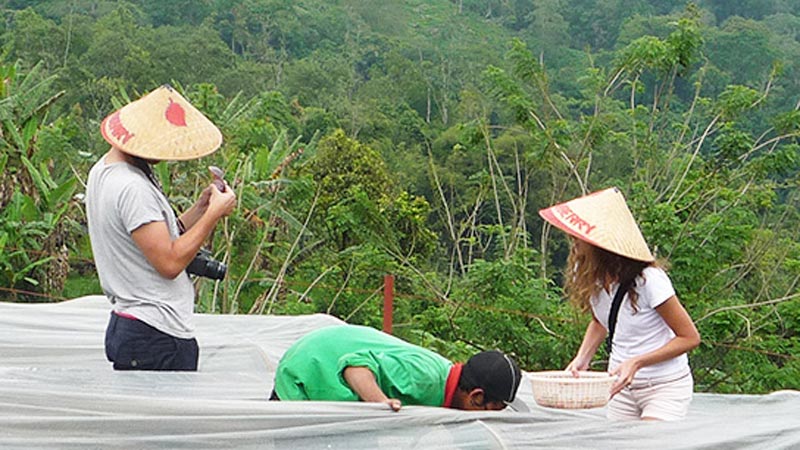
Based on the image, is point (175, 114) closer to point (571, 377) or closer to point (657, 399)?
point (571, 377)

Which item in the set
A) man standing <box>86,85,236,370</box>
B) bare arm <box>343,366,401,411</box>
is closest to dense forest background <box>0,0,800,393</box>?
man standing <box>86,85,236,370</box>

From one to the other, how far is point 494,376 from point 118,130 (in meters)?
1.22

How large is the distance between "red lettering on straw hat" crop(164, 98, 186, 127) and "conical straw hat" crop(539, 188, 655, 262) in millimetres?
1031

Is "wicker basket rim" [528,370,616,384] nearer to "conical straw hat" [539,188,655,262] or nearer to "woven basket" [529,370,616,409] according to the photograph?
"woven basket" [529,370,616,409]

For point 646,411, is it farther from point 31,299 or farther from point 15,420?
point 31,299

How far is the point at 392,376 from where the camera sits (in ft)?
9.08

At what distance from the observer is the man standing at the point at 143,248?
3059mm

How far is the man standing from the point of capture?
3.06 m

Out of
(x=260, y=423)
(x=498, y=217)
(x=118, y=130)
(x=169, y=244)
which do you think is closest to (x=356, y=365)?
(x=260, y=423)

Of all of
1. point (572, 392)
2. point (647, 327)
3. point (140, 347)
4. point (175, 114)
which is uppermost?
point (175, 114)

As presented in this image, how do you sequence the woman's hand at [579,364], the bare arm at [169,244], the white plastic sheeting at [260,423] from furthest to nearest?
the woman's hand at [579,364] < the bare arm at [169,244] < the white plastic sheeting at [260,423]

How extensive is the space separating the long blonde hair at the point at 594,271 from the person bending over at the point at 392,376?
59 cm

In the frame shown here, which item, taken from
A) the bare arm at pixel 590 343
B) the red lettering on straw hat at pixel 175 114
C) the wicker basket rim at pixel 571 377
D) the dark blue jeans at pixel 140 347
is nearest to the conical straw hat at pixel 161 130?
the red lettering on straw hat at pixel 175 114

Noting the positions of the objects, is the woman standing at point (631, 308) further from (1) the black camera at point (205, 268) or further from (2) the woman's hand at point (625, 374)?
(1) the black camera at point (205, 268)
